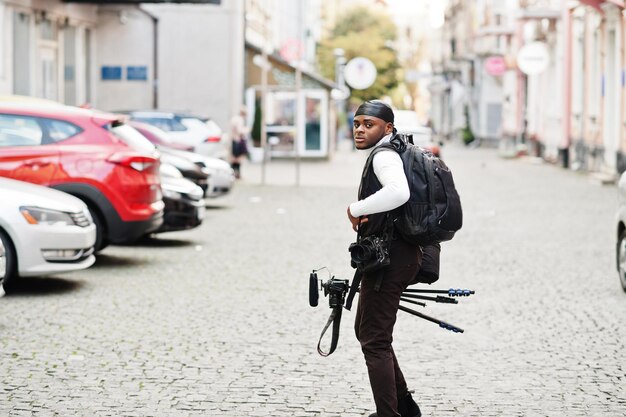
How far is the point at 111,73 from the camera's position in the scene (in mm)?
34625

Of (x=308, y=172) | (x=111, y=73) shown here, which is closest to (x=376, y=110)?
(x=308, y=172)

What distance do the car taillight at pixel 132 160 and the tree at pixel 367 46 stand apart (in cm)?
6656

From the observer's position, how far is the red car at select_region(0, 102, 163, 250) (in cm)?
1273

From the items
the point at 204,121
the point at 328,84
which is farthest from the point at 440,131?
the point at 204,121

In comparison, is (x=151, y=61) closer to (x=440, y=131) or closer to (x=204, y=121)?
(x=204, y=121)

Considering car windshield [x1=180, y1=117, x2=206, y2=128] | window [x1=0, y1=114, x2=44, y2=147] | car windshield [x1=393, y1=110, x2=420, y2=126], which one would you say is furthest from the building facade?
window [x1=0, y1=114, x2=44, y2=147]

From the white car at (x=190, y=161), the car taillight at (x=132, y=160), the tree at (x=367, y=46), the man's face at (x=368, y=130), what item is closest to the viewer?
the man's face at (x=368, y=130)

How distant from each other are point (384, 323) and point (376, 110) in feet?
3.36

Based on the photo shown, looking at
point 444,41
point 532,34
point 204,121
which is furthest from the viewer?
point 444,41

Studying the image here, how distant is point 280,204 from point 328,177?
928cm

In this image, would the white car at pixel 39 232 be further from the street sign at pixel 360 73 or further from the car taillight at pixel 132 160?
the street sign at pixel 360 73

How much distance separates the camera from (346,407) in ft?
23.0

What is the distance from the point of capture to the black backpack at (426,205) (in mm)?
6105

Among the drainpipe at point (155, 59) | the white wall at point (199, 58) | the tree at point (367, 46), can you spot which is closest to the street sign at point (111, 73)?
the drainpipe at point (155, 59)
